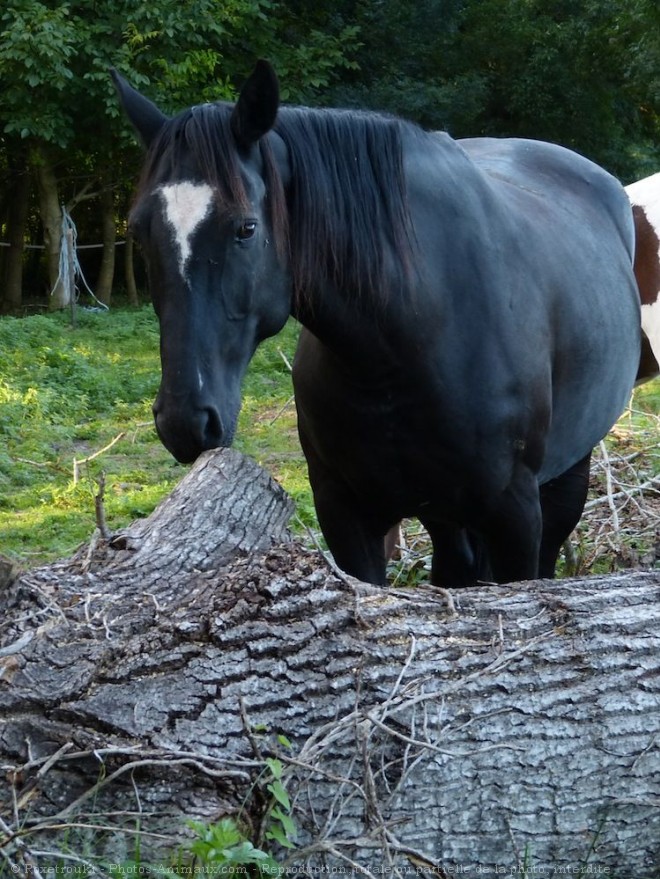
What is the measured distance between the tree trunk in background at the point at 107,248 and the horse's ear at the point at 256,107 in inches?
622

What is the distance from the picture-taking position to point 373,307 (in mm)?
2939

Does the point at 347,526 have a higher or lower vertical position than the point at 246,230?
lower

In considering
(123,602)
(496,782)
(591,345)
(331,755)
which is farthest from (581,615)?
(591,345)

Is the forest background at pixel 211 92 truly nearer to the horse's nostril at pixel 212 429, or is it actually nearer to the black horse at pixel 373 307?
the black horse at pixel 373 307

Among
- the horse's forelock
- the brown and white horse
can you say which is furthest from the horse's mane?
the brown and white horse

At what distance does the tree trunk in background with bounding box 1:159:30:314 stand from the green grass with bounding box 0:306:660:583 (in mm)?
6844

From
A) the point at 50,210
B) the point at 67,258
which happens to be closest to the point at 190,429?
the point at 67,258

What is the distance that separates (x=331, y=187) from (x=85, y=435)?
5087 mm

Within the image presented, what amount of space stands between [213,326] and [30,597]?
30.1 inches

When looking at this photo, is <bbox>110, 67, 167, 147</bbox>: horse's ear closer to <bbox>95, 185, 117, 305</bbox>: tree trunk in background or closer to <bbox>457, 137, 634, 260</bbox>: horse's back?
<bbox>457, 137, 634, 260</bbox>: horse's back

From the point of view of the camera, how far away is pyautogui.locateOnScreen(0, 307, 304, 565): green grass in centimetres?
564

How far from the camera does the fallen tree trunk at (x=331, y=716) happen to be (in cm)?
192

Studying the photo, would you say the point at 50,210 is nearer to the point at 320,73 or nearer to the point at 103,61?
the point at 103,61

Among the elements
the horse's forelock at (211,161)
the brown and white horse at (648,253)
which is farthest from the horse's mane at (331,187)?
the brown and white horse at (648,253)
